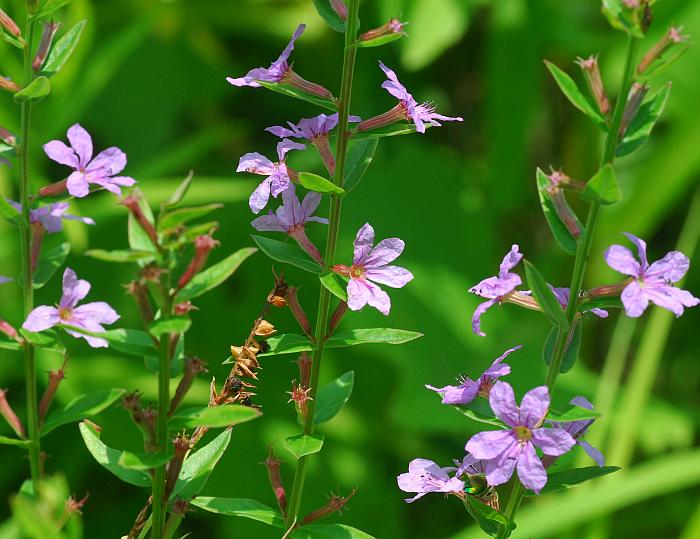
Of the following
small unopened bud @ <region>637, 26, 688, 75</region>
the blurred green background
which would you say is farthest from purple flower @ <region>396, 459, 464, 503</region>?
the blurred green background

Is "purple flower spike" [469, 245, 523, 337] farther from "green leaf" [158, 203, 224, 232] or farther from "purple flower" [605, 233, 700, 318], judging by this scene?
"green leaf" [158, 203, 224, 232]

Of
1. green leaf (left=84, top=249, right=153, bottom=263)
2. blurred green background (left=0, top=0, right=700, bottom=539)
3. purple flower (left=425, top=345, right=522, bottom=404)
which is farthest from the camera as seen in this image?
blurred green background (left=0, top=0, right=700, bottom=539)

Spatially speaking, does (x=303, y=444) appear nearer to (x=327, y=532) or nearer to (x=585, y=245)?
(x=327, y=532)

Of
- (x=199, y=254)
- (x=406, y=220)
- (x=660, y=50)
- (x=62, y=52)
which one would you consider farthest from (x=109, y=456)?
(x=406, y=220)

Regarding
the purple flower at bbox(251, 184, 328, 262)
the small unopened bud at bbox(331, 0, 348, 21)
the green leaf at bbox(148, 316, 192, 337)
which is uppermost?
the small unopened bud at bbox(331, 0, 348, 21)

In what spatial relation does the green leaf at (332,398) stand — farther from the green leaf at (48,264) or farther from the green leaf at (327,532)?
the green leaf at (48,264)

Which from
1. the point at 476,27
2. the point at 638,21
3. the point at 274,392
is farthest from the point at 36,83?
the point at 476,27
